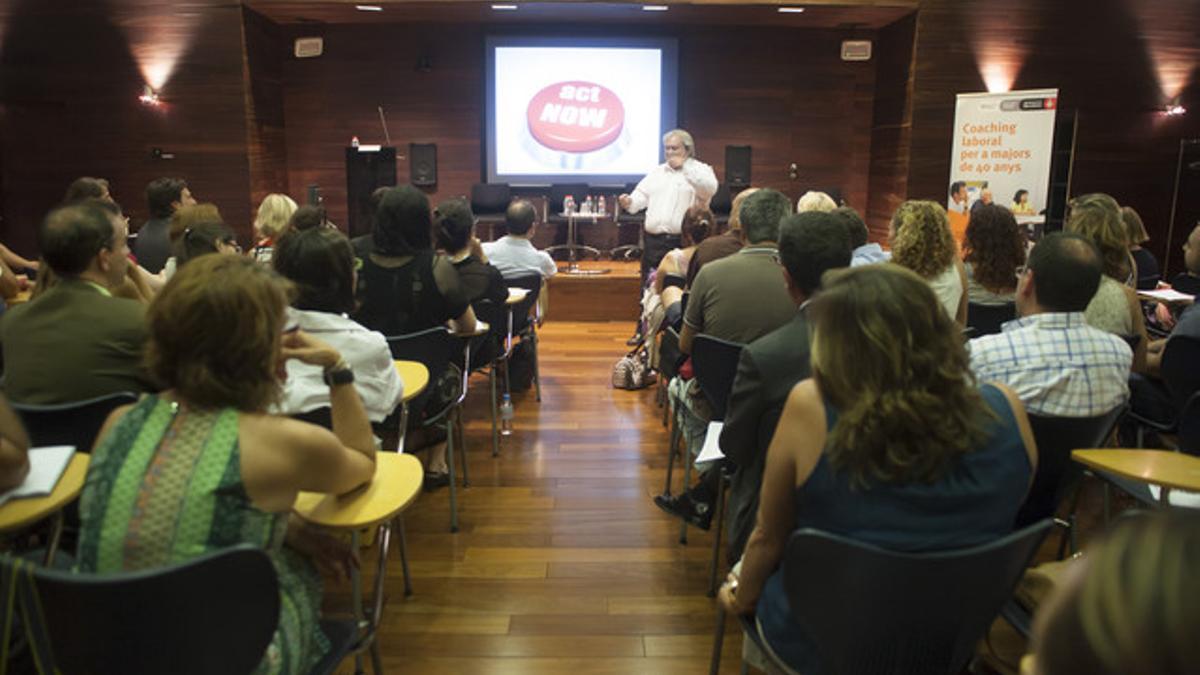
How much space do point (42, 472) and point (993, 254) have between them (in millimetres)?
3721

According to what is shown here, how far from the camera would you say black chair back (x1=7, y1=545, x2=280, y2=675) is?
1308mm

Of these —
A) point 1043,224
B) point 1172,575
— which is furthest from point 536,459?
point 1043,224

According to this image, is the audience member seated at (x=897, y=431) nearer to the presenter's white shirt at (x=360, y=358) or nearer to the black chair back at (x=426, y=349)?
the presenter's white shirt at (x=360, y=358)

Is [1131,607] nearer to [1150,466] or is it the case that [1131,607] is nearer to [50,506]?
[1150,466]

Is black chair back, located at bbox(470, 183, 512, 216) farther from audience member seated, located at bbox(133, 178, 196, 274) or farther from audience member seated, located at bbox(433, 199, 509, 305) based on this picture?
audience member seated, located at bbox(433, 199, 509, 305)

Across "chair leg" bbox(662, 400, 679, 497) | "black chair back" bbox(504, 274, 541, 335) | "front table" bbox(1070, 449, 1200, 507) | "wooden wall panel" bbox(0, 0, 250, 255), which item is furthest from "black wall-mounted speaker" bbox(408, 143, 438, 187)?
"front table" bbox(1070, 449, 1200, 507)

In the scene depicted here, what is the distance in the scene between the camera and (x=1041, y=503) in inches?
90.8

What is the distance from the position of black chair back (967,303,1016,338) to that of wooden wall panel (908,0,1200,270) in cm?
427

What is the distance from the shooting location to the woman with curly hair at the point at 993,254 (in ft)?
12.5

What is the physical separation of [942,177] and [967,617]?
709 cm

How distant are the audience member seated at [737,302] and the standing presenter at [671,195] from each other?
330 cm

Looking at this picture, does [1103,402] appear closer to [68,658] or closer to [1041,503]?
[1041,503]

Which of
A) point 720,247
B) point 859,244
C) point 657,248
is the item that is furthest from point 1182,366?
point 657,248

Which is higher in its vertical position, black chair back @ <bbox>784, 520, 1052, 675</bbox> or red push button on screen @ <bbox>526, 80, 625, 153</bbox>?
red push button on screen @ <bbox>526, 80, 625, 153</bbox>
